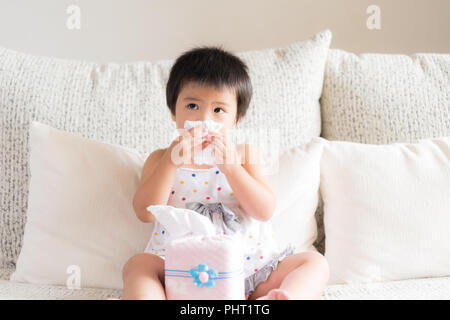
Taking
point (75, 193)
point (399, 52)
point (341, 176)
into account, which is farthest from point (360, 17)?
point (75, 193)

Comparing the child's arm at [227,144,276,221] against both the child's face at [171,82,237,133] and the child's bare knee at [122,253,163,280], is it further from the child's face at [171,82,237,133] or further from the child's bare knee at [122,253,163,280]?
the child's bare knee at [122,253,163,280]

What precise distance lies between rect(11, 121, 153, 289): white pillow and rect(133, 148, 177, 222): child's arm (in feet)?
0.27

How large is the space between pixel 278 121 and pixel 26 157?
0.70m

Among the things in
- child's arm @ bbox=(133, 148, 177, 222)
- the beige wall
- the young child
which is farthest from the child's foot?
the beige wall

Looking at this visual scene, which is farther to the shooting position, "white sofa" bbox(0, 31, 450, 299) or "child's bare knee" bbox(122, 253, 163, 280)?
"white sofa" bbox(0, 31, 450, 299)

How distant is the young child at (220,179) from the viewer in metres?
1.01

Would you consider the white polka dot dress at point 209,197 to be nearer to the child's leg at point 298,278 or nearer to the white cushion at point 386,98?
the child's leg at point 298,278

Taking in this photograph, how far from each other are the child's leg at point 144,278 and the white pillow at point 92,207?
0.17 metres

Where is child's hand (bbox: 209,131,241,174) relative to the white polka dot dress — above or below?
above

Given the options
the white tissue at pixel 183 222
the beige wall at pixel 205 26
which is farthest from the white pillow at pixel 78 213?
the beige wall at pixel 205 26

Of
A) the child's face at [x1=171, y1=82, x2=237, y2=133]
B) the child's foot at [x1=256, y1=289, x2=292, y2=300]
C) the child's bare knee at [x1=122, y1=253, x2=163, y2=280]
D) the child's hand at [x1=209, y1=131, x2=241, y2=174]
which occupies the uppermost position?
the child's face at [x1=171, y1=82, x2=237, y2=133]

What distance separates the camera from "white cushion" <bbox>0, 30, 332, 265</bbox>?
1261 mm

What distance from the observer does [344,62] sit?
148cm

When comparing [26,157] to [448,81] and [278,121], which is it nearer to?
[278,121]
